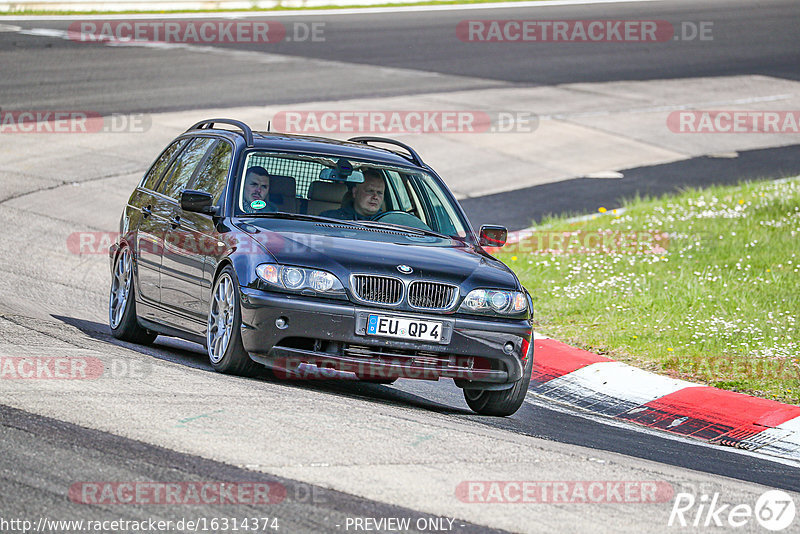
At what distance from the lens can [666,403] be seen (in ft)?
29.5

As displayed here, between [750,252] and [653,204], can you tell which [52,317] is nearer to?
[750,252]

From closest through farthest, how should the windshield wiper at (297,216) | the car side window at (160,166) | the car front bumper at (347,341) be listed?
the car front bumper at (347,341), the windshield wiper at (297,216), the car side window at (160,166)

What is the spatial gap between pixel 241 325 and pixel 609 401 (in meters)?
3.01

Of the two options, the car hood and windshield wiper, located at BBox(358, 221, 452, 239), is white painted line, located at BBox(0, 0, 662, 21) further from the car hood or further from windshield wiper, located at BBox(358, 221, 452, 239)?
the car hood

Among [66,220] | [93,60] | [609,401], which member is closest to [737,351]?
[609,401]

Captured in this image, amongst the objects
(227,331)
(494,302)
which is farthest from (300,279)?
(494,302)

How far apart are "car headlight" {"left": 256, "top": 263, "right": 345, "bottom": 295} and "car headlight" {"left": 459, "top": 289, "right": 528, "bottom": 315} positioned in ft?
2.63

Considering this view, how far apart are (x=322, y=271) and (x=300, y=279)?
138mm

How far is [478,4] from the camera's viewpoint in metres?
37.5

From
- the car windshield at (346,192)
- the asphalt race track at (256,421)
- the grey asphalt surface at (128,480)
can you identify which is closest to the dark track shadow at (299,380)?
the asphalt race track at (256,421)

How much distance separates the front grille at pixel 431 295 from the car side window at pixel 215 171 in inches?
69.8

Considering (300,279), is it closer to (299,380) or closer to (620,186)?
(299,380)

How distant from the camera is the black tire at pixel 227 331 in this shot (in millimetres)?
7555

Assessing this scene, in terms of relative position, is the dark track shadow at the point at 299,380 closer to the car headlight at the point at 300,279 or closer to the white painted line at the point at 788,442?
the car headlight at the point at 300,279
